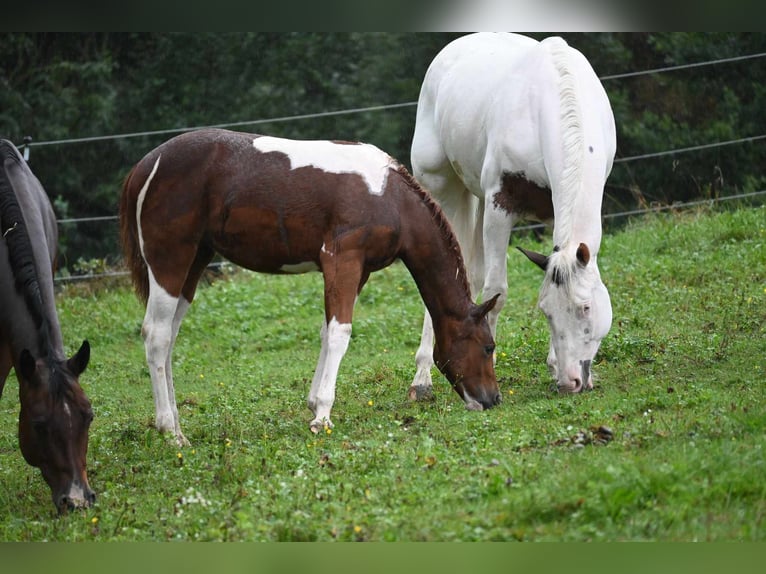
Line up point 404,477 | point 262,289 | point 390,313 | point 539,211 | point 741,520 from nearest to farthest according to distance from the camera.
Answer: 1. point 741,520
2. point 404,477
3. point 539,211
4. point 390,313
5. point 262,289

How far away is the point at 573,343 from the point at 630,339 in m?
1.46

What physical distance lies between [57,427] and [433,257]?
261cm

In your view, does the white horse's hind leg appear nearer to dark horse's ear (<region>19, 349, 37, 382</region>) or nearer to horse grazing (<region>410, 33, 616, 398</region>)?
dark horse's ear (<region>19, 349, 37, 382</region>)

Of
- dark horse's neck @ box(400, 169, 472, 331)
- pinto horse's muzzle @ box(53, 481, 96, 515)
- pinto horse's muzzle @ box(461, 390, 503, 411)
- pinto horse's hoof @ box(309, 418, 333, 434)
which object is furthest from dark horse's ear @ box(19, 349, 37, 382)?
pinto horse's muzzle @ box(461, 390, 503, 411)

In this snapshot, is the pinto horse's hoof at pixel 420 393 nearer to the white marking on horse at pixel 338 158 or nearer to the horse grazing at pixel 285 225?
the horse grazing at pixel 285 225

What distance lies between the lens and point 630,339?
25.5 feet

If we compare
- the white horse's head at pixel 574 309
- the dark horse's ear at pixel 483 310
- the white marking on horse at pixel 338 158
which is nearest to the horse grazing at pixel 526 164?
the white horse's head at pixel 574 309

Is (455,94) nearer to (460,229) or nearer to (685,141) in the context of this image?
(460,229)

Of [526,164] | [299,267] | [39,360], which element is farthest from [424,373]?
[39,360]

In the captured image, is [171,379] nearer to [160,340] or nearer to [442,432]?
[160,340]

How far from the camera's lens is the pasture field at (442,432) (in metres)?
4.28

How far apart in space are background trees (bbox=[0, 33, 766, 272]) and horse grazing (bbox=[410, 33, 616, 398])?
6.74 meters

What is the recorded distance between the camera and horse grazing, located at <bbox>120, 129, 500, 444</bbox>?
20.9ft
